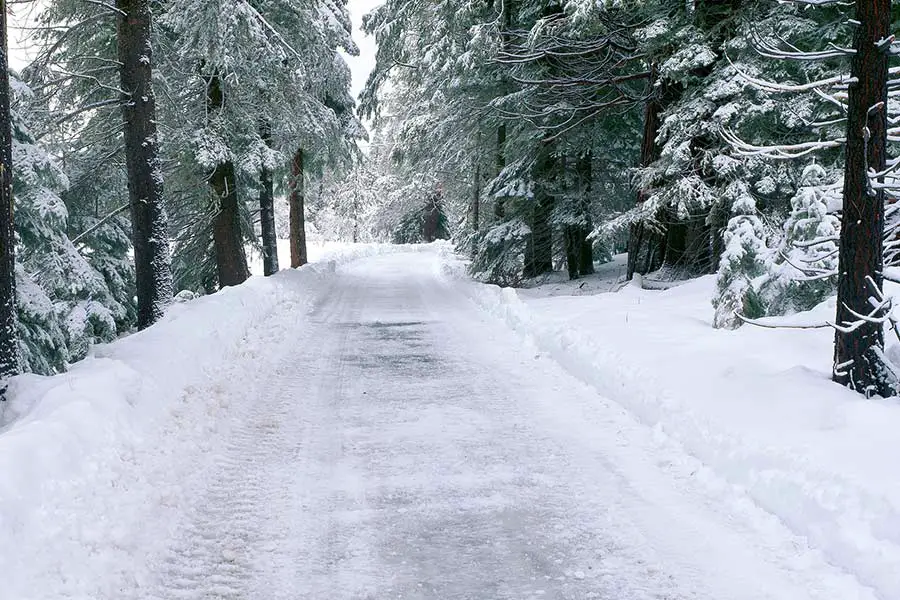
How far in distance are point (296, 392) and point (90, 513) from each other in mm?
3828

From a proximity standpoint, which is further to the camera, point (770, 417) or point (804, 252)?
point (804, 252)

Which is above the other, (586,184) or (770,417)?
(586,184)

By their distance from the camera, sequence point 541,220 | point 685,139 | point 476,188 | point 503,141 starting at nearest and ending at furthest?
point 685,139
point 541,220
point 503,141
point 476,188

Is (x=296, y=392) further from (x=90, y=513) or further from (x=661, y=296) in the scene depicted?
(x=661, y=296)

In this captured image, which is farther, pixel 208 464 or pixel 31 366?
pixel 31 366

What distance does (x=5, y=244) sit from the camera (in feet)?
18.3

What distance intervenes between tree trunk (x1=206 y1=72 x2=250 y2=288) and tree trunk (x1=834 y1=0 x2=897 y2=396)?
12.8 m

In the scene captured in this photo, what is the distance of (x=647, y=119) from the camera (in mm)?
13766

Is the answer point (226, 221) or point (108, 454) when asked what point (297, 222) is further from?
point (108, 454)

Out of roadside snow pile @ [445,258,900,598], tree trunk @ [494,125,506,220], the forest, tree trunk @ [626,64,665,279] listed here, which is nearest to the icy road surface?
roadside snow pile @ [445,258,900,598]

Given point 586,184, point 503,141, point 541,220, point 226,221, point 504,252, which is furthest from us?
point 503,141

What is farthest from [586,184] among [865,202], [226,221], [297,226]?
[297,226]

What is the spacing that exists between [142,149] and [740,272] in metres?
8.32

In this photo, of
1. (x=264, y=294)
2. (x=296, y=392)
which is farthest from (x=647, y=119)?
(x=296, y=392)
